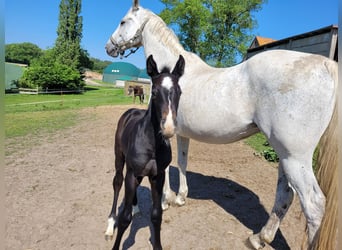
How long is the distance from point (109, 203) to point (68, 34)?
131ft

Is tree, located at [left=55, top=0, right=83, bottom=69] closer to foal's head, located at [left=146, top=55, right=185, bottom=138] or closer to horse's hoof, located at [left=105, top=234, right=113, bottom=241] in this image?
horse's hoof, located at [left=105, top=234, right=113, bottom=241]

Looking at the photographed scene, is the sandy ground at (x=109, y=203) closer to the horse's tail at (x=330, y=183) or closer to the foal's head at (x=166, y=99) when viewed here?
the horse's tail at (x=330, y=183)

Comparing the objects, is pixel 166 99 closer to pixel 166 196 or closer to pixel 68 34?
pixel 166 196

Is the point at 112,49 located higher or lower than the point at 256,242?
higher

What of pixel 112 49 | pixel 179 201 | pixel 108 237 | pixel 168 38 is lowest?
pixel 108 237

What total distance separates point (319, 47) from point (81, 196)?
18.8 ft

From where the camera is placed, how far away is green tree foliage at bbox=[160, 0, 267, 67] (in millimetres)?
18908

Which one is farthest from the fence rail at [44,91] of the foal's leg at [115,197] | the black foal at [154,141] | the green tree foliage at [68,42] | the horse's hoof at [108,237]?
the black foal at [154,141]

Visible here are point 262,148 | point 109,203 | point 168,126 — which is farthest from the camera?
point 262,148

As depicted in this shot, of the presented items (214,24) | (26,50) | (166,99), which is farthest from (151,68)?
(26,50)

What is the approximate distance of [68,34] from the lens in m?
37.6

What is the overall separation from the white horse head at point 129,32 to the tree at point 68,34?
1397 inches

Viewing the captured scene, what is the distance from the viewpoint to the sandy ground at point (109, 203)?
273cm

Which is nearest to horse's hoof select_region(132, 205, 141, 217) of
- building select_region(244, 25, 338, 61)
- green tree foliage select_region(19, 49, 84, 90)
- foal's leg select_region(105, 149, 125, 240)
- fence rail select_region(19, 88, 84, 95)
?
foal's leg select_region(105, 149, 125, 240)
